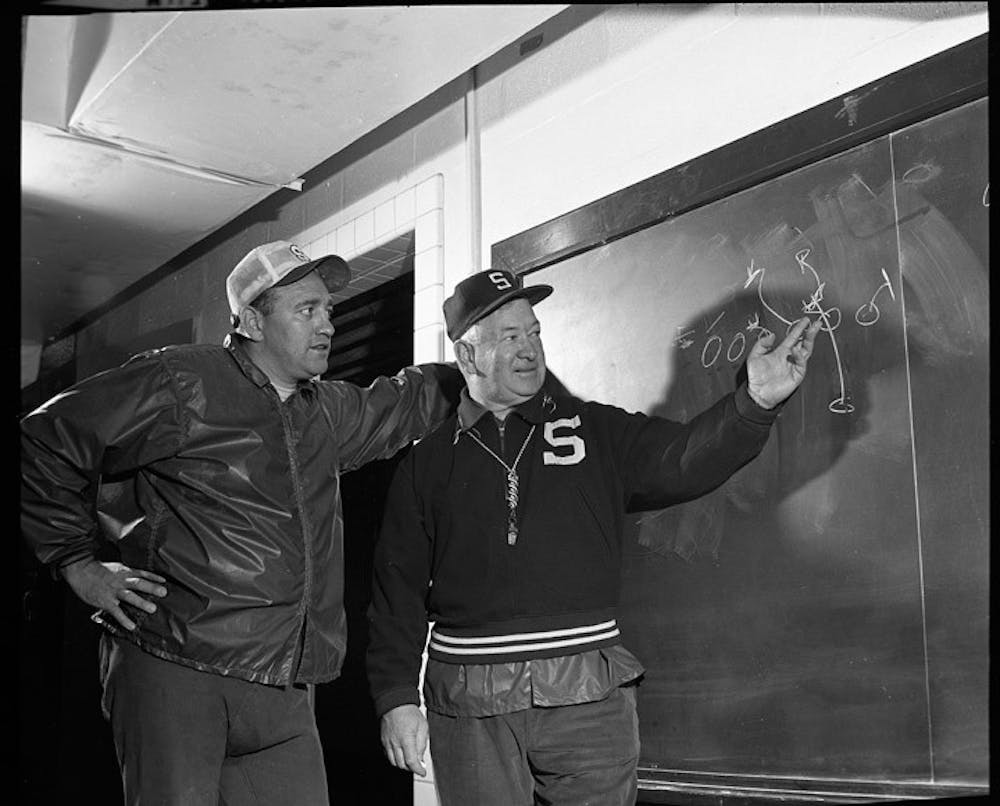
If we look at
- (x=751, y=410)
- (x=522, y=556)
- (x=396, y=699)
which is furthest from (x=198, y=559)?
(x=751, y=410)

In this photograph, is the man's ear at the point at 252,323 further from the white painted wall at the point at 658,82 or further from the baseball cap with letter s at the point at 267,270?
the white painted wall at the point at 658,82

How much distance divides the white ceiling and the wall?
0.11 meters

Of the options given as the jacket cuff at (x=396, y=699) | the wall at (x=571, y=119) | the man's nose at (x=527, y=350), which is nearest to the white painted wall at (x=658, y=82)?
the wall at (x=571, y=119)

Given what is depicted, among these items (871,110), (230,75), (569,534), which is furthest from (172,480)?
(871,110)

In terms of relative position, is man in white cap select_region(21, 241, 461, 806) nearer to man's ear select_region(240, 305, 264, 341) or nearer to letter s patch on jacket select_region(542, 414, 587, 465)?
man's ear select_region(240, 305, 264, 341)

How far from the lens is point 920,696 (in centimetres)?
193

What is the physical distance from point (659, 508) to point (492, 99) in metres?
1.21

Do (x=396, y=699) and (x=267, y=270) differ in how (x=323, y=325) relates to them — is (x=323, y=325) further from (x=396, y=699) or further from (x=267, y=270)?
(x=396, y=699)

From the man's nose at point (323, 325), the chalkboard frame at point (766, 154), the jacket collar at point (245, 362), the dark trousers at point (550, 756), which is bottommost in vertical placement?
the dark trousers at point (550, 756)

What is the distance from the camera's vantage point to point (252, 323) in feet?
7.80

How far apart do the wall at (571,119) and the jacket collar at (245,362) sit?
380 mm

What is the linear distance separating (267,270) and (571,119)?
843 mm

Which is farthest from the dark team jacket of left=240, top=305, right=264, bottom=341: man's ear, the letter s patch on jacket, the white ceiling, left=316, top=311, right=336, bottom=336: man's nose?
the white ceiling

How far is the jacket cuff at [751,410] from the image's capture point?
213 cm
